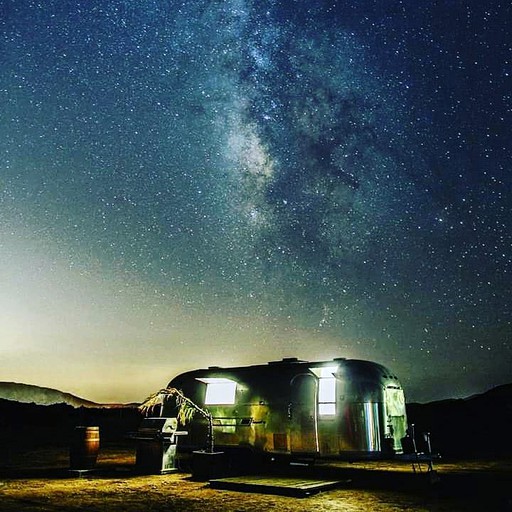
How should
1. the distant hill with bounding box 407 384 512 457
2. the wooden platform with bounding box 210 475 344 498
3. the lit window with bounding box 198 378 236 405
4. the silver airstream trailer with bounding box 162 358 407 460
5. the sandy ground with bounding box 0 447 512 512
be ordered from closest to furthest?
1. the sandy ground with bounding box 0 447 512 512
2. the wooden platform with bounding box 210 475 344 498
3. the silver airstream trailer with bounding box 162 358 407 460
4. the lit window with bounding box 198 378 236 405
5. the distant hill with bounding box 407 384 512 457

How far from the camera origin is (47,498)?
10648mm

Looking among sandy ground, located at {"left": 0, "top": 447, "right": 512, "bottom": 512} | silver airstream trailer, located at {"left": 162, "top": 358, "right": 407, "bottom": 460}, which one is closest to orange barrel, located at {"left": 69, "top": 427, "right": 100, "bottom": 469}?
sandy ground, located at {"left": 0, "top": 447, "right": 512, "bottom": 512}

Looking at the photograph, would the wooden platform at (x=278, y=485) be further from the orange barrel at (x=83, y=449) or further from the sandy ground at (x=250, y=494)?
the orange barrel at (x=83, y=449)

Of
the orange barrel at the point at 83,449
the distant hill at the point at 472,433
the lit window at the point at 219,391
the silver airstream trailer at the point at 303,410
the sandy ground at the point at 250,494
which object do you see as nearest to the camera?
the sandy ground at the point at 250,494

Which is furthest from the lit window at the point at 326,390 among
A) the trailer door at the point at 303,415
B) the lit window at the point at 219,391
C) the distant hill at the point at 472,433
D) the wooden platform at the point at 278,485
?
the distant hill at the point at 472,433

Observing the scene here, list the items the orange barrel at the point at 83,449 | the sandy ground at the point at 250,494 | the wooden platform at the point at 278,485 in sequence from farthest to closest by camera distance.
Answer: the orange barrel at the point at 83,449 < the wooden platform at the point at 278,485 < the sandy ground at the point at 250,494

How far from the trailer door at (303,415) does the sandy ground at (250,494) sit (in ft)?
3.79

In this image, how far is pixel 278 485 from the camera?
11438mm

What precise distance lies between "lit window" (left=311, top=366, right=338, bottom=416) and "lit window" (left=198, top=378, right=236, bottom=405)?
2732 millimetres

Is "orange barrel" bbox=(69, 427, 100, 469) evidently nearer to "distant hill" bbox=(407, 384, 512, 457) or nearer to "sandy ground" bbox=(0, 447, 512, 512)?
"sandy ground" bbox=(0, 447, 512, 512)

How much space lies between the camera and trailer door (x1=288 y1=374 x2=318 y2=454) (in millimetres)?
14109

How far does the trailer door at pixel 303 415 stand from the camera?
1411 centimetres

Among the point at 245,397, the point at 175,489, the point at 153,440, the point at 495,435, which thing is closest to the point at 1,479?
the point at 153,440

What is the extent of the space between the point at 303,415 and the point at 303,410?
0.43 feet
